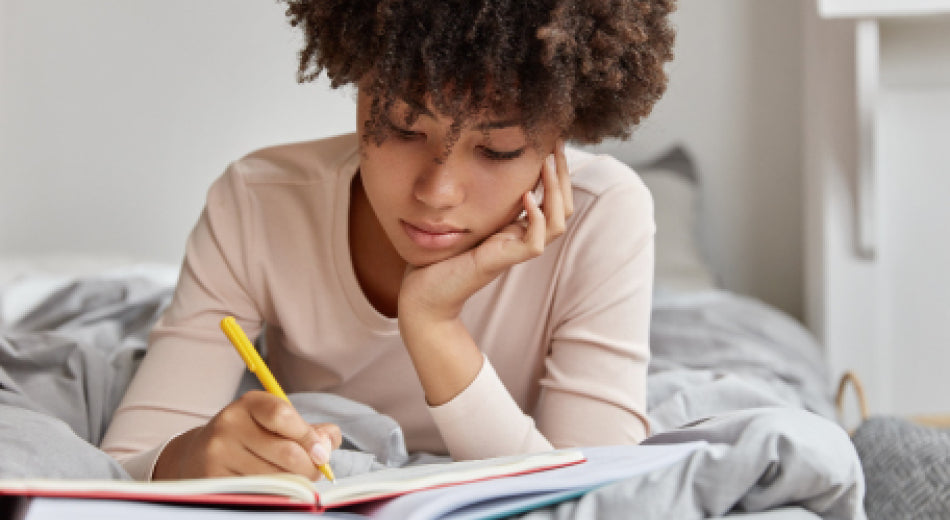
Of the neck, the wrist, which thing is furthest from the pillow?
the wrist

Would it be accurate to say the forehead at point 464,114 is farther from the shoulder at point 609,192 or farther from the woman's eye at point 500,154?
the shoulder at point 609,192

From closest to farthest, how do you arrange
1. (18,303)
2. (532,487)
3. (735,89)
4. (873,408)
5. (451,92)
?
(532,487), (451,92), (18,303), (873,408), (735,89)

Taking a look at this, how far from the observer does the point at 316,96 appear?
2471mm

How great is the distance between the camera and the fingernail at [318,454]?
27.7 inches

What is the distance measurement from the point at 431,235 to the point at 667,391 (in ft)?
1.60

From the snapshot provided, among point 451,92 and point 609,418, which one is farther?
point 609,418

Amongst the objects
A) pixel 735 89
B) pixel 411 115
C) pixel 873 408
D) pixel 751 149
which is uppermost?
pixel 411 115

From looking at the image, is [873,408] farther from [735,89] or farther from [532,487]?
Answer: [532,487]

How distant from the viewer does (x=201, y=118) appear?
97.9 inches

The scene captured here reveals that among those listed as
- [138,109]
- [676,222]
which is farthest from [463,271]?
[138,109]

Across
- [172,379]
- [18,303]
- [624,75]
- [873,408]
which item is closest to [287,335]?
[172,379]

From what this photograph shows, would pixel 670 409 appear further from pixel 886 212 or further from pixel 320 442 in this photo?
pixel 886 212

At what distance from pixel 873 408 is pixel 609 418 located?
1291 mm

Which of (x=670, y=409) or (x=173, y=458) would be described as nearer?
(x=173, y=458)
